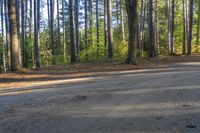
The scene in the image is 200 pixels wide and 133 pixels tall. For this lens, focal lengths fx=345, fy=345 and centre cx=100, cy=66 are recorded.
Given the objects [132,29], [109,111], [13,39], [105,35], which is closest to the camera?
[109,111]

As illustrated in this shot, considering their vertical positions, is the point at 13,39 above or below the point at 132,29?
below

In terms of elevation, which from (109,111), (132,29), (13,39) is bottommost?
(109,111)

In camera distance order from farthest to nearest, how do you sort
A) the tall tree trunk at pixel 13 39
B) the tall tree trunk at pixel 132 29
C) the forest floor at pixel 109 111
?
the tall tree trunk at pixel 132 29 → the tall tree trunk at pixel 13 39 → the forest floor at pixel 109 111

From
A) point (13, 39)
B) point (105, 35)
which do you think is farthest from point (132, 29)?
point (105, 35)

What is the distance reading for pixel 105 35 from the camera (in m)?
38.2

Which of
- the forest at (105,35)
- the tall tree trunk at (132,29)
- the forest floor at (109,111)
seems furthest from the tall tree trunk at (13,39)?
the forest floor at (109,111)

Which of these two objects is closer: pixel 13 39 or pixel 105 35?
pixel 13 39

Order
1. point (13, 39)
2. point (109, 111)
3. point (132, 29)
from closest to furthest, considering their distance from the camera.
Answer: point (109, 111), point (13, 39), point (132, 29)

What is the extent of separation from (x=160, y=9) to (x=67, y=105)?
4060 cm

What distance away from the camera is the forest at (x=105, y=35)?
19.3 meters

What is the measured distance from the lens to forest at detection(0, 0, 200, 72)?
63.4ft

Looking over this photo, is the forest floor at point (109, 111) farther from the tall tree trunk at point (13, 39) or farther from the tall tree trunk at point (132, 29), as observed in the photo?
the tall tree trunk at point (13, 39)

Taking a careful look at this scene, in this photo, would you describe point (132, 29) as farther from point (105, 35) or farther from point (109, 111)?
point (105, 35)

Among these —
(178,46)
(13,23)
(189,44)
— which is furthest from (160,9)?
(13,23)
